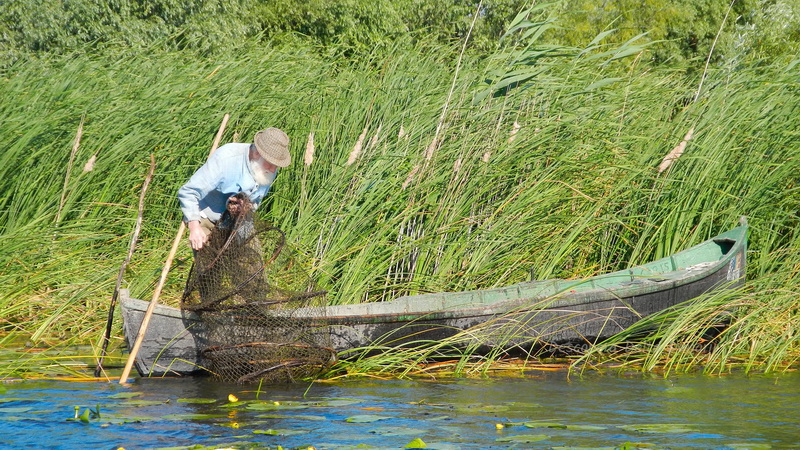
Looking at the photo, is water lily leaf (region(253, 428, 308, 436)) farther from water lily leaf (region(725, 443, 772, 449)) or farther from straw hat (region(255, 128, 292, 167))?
water lily leaf (region(725, 443, 772, 449))

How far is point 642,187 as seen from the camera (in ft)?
25.2

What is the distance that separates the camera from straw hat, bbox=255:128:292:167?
5.77 meters

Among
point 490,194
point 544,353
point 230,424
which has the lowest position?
point 544,353

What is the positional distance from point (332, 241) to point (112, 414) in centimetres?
261

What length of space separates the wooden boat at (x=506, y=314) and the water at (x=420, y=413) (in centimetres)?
31

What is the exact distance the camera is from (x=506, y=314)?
6.32 metres

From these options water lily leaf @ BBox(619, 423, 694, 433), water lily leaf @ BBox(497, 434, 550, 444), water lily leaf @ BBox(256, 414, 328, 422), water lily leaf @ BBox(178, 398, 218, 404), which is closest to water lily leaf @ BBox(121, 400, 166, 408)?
water lily leaf @ BBox(178, 398, 218, 404)

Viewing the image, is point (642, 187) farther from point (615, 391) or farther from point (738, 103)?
point (615, 391)

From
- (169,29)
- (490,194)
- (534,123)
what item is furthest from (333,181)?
(169,29)

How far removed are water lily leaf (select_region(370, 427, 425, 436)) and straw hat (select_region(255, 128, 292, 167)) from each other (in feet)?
6.37

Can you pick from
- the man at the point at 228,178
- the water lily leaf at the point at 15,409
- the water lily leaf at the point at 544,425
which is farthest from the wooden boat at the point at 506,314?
the water lily leaf at the point at 544,425

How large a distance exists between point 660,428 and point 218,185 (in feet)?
10.0

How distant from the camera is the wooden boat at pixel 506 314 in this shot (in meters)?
5.94

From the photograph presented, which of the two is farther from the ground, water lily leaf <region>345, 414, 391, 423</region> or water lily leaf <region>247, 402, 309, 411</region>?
water lily leaf <region>345, 414, 391, 423</region>
